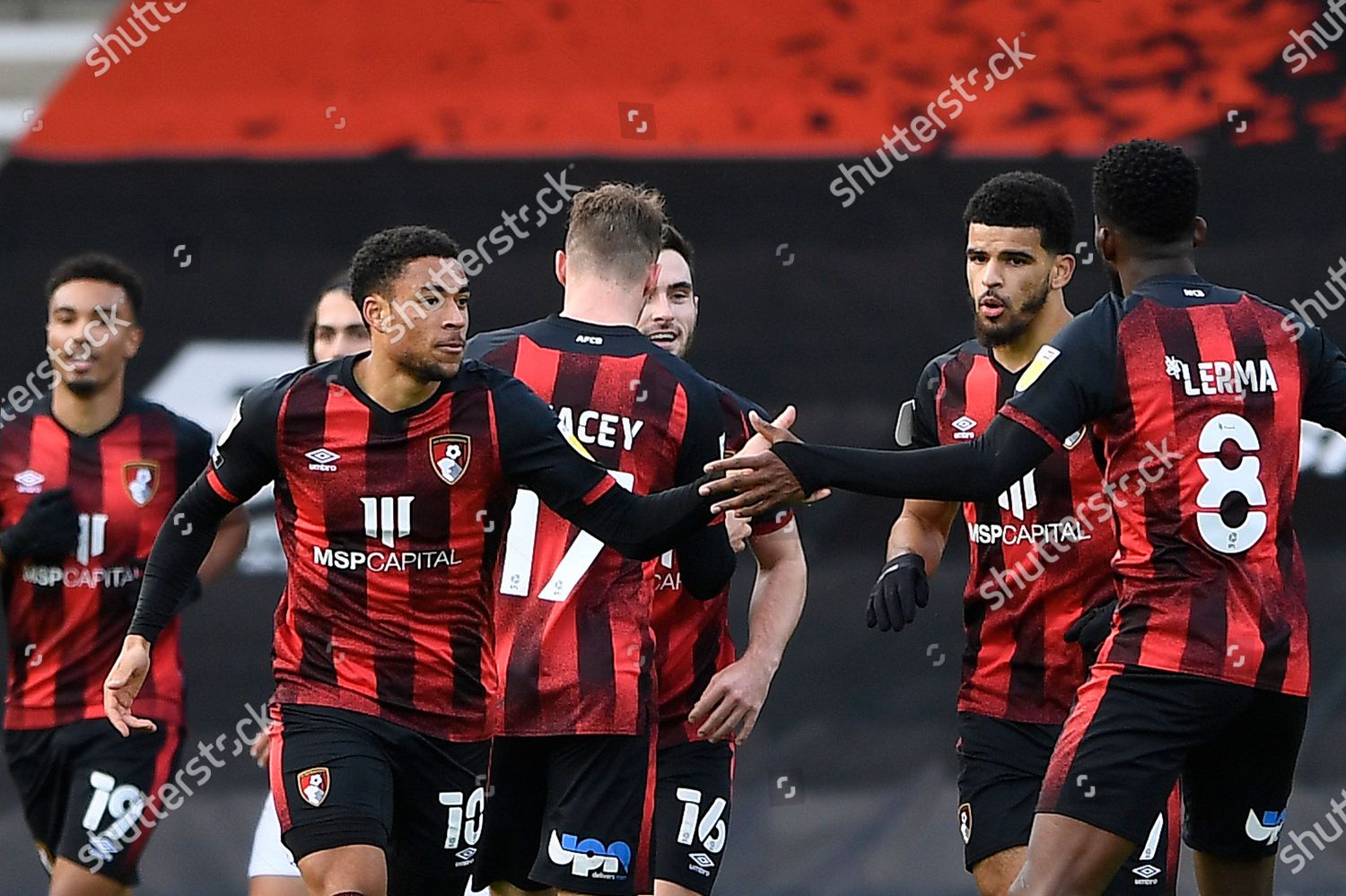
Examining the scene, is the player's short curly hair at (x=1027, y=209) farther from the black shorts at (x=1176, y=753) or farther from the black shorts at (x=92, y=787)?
the black shorts at (x=92, y=787)

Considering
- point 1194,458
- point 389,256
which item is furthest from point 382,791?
point 1194,458

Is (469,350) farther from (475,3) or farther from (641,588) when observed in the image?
(475,3)

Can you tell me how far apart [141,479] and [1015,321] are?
314 cm

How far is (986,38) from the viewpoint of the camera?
8.34 metres

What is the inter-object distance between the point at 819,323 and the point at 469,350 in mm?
3192

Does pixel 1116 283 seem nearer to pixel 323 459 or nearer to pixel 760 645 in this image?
pixel 760 645

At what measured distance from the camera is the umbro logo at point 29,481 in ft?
22.3

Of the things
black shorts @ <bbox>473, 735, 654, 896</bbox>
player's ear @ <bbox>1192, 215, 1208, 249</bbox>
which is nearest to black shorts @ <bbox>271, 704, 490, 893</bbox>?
black shorts @ <bbox>473, 735, 654, 896</bbox>

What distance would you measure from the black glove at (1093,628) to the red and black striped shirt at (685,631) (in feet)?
2.91

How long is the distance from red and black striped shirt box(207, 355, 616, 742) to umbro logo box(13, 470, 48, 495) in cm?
210

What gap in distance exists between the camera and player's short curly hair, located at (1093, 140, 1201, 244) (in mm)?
4652

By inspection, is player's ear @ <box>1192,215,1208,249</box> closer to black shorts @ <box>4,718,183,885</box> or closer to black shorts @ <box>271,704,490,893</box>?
black shorts @ <box>271,704,490,893</box>

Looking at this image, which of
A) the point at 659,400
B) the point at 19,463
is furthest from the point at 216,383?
the point at 659,400

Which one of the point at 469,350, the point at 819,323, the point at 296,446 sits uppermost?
the point at 819,323
